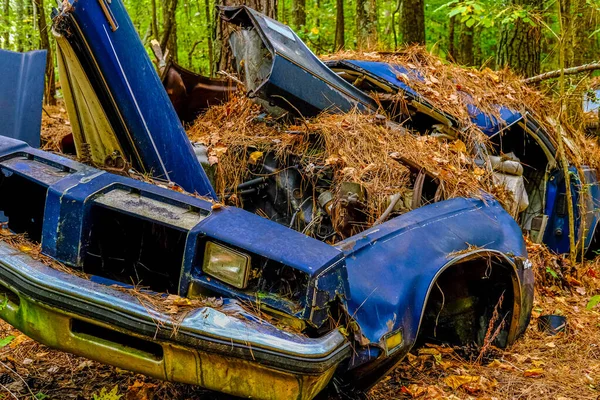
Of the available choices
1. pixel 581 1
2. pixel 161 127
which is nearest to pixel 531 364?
pixel 161 127

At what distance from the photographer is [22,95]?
338 cm

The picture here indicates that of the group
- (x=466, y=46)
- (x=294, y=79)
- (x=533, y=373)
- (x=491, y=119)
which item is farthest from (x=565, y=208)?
(x=466, y=46)

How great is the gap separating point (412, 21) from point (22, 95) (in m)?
7.60

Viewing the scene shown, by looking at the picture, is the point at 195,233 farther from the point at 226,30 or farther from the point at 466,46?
the point at 466,46

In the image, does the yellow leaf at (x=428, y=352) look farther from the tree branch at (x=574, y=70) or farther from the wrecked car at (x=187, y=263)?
the tree branch at (x=574, y=70)

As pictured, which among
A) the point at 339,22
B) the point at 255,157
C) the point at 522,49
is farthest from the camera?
the point at 339,22

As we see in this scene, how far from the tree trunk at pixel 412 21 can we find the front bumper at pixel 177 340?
843 cm

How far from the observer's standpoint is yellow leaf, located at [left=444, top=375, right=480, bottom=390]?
10.1 ft

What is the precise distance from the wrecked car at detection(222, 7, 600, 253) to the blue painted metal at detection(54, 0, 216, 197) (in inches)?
31.2

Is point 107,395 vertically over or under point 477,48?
under

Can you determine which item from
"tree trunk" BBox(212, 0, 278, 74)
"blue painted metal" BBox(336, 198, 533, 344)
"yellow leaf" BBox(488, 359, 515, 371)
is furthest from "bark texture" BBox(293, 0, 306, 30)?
"yellow leaf" BBox(488, 359, 515, 371)

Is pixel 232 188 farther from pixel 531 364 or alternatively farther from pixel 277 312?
pixel 531 364

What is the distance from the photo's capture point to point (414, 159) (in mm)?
3482

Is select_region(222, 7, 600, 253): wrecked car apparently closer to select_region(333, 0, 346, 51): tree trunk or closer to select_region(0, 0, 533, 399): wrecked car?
select_region(0, 0, 533, 399): wrecked car
